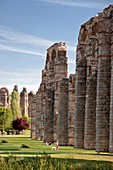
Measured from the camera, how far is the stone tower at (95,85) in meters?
25.7

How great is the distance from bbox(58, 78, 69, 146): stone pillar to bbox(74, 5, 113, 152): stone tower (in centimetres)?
477

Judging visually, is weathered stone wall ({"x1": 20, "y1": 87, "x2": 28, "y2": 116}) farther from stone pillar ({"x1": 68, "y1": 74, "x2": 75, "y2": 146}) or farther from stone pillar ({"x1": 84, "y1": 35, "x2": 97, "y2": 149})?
stone pillar ({"x1": 84, "y1": 35, "x2": 97, "y2": 149})

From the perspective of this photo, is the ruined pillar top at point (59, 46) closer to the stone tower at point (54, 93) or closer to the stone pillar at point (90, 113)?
the stone tower at point (54, 93)

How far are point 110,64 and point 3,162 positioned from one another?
41.2ft

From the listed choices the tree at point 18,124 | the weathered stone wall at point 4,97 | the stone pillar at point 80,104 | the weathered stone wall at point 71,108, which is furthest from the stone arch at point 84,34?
the weathered stone wall at point 4,97

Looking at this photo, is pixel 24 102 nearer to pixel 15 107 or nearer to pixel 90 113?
pixel 15 107

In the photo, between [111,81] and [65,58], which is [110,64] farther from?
[65,58]

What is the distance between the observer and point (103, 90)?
1030 inches

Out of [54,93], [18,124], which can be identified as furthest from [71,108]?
[18,124]

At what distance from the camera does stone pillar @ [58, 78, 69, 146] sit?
121 feet

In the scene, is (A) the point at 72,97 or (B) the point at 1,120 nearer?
(A) the point at 72,97

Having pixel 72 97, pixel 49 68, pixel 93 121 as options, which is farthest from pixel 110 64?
pixel 49 68

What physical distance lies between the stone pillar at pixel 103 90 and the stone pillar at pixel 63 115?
1104cm

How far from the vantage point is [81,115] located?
3069cm
